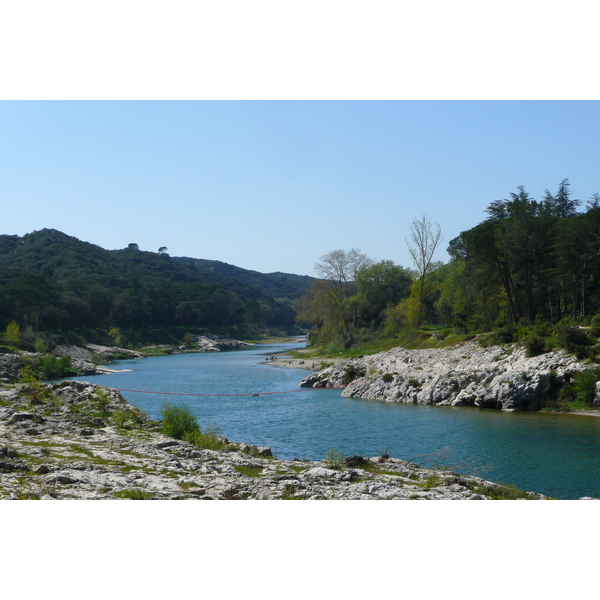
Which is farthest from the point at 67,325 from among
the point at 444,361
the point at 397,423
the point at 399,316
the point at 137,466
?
the point at 137,466

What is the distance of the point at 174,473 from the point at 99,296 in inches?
4223

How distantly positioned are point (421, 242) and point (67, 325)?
64425 mm

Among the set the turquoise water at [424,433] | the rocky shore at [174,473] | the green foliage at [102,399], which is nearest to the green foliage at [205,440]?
the rocky shore at [174,473]

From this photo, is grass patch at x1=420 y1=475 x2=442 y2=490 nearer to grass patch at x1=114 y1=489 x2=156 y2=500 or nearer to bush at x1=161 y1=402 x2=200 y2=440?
grass patch at x1=114 y1=489 x2=156 y2=500

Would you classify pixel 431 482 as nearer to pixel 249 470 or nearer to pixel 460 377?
pixel 249 470

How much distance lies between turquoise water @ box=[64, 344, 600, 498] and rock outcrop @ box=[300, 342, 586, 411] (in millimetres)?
1295

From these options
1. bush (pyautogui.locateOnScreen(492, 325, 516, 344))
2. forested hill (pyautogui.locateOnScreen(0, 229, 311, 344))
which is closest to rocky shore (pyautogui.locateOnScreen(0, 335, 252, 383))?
forested hill (pyautogui.locateOnScreen(0, 229, 311, 344))

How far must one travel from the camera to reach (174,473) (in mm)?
14883

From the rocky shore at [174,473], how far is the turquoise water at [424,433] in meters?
2.68

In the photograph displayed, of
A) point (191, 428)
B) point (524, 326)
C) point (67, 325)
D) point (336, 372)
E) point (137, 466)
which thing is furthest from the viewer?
point (67, 325)

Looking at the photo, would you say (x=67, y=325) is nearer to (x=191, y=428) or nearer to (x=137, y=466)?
(x=191, y=428)

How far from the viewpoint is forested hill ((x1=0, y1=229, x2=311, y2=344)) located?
91.4 meters

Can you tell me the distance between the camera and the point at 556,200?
233 ft

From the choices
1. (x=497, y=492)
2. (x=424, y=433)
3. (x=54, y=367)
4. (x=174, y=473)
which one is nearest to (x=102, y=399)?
(x=174, y=473)
